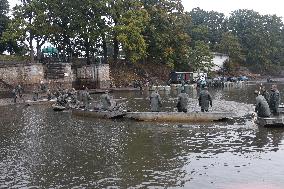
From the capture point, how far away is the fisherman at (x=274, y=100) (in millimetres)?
27047

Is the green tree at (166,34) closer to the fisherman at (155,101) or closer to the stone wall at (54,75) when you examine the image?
the stone wall at (54,75)

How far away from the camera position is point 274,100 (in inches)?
1073

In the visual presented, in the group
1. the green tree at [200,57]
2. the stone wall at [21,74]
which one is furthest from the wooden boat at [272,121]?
the green tree at [200,57]

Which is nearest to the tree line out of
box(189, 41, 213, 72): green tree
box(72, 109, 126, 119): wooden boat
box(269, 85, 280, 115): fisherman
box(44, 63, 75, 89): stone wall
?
box(189, 41, 213, 72): green tree

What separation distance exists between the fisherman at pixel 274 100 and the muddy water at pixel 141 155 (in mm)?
1754

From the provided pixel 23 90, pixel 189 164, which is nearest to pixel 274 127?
pixel 189 164

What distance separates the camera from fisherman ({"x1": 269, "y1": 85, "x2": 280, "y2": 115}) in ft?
88.7

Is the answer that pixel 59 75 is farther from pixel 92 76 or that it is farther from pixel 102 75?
pixel 102 75

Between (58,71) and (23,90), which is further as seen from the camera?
(58,71)

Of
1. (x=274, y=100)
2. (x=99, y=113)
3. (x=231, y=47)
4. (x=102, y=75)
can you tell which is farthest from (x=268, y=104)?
(x=231, y=47)

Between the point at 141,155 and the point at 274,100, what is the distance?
11284 millimetres

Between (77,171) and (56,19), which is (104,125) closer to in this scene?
(77,171)

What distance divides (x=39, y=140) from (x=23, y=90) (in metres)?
35.8

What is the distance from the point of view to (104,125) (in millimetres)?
29875
